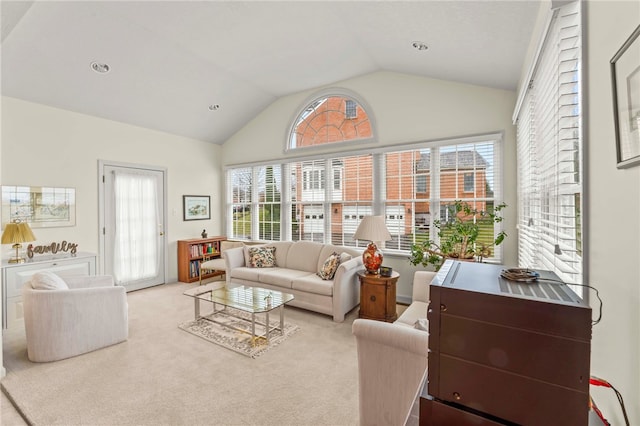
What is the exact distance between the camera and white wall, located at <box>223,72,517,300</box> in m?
3.67

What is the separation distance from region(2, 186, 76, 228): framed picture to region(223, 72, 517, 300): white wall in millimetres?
3736

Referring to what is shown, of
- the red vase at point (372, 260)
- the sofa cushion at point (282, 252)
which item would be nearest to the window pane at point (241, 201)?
the sofa cushion at point (282, 252)

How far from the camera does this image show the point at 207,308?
163 inches

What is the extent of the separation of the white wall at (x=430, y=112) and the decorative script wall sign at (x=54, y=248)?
3950 mm

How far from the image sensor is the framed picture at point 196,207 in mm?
5914

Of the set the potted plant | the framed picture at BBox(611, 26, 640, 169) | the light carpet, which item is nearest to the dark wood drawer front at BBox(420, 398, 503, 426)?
the framed picture at BBox(611, 26, 640, 169)

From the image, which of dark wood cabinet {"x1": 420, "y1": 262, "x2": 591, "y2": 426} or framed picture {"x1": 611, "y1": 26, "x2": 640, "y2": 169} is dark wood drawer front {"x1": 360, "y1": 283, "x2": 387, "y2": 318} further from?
framed picture {"x1": 611, "y1": 26, "x2": 640, "y2": 169}

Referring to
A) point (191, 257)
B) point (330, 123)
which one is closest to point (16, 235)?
point (191, 257)

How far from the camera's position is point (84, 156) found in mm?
4492

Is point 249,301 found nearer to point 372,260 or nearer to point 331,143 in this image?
point 372,260

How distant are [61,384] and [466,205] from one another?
14.5 feet

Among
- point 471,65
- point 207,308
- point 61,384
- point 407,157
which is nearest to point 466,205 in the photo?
point 407,157

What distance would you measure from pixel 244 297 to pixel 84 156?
3.39m

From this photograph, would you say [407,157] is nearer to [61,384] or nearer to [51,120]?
[61,384]
